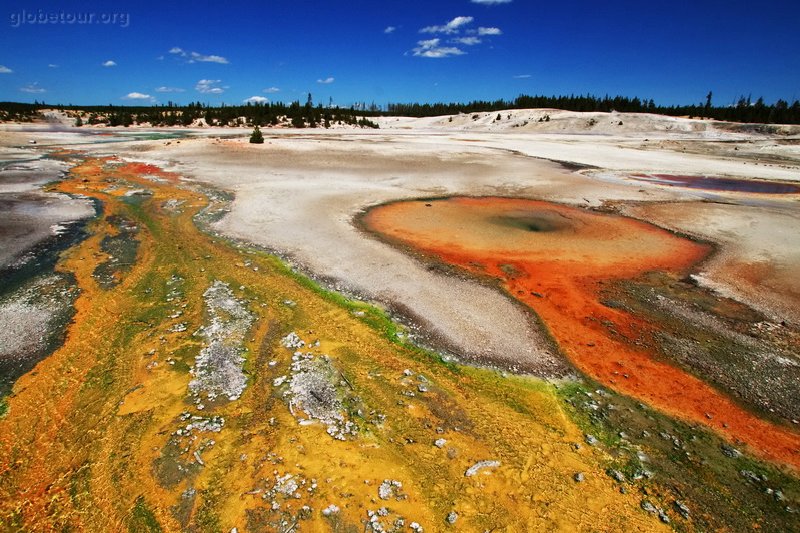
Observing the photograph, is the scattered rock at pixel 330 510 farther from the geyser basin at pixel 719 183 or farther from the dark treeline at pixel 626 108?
the dark treeline at pixel 626 108

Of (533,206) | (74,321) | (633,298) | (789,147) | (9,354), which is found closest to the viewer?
(9,354)

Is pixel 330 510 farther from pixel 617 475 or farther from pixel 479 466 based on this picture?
pixel 617 475

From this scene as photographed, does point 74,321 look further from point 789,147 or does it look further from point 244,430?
point 789,147

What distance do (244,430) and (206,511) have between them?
917 mm

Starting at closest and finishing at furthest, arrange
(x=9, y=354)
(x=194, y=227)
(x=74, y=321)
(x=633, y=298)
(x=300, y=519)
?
(x=300, y=519) < (x=9, y=354) < (x=74, y=321) < (x=633, y=298) < (x=194, y=227)

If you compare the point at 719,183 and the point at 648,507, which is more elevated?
the point at 719,183

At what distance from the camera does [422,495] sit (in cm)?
376

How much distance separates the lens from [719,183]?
19.5 m

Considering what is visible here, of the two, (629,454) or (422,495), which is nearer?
(422,495)

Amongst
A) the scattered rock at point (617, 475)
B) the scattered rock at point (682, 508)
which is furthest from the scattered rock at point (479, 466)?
the scattered rock at point (682, 508)

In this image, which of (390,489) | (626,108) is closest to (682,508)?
(390,489)

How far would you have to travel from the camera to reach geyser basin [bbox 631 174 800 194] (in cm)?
1797

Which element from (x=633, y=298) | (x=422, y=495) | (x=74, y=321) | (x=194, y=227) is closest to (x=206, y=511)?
(x=422, y=495)

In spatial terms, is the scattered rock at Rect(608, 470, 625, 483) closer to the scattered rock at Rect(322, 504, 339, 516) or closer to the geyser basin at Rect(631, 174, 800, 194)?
the scattered rock at Rect(322, 504, 339, 516)
